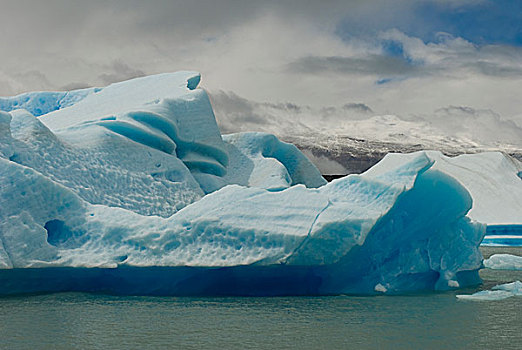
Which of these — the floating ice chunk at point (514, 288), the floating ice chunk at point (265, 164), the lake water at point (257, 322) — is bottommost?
the lake water at point (257, 322)

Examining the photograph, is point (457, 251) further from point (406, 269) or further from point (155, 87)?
point (155, 87)

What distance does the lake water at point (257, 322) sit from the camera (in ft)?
11.9

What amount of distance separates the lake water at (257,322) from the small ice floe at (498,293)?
0.44 feet

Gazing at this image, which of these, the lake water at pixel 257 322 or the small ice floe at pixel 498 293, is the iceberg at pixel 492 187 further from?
the lake water at pixel 257 322

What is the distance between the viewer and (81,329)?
3936 millimetres

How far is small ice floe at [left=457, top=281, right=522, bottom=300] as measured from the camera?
5.42 metres

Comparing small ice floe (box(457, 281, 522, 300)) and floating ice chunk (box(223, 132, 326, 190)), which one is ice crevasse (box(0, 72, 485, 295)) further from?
floating ice chunk (box(223, 132, 326, 190))

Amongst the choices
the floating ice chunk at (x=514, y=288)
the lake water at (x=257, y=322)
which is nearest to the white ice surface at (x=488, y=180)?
the floating ice chunk at (x=514, y=288)

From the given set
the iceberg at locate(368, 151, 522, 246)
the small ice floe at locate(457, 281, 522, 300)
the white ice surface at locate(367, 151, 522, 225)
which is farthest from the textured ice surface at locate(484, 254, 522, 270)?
the iceberg at locate(368, 151, 522, 246)

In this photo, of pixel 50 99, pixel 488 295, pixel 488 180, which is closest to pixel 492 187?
pixel 488 180

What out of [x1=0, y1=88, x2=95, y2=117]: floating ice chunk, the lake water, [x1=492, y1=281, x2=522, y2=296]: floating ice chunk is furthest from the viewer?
[x1=0, y1=88, x2=95, y2=117]: floating ice chunk

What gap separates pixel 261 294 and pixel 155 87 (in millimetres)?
5894

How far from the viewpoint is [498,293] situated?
563 centimetres

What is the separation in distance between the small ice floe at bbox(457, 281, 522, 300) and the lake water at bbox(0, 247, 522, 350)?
5.2 inches
